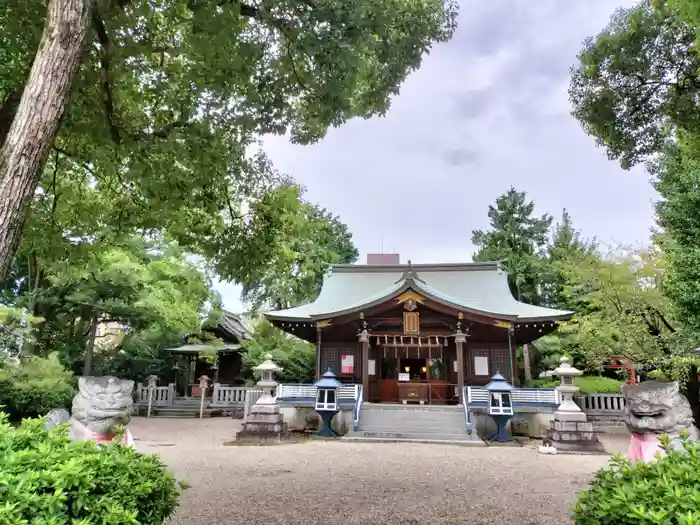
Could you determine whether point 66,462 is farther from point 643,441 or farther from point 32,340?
point 32,340

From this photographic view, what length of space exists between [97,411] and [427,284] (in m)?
15.6

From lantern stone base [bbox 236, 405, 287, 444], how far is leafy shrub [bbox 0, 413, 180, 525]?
8.62 m

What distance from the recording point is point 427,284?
1867 cm

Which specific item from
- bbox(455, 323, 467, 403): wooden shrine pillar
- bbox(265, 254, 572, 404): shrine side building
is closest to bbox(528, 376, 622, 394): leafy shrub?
bbox(265, 254, 572, 404): shrine side building

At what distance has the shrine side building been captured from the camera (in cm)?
1470

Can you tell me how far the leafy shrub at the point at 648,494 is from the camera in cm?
193

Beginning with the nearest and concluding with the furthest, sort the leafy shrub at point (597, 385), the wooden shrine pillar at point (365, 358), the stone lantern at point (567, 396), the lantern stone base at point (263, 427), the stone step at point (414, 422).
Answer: the stone lantern at point (567, 396)
the lantern stone base at point (263, 427)
the stone step at point (414, 422)
the wooden shrine pillar at point (365, 358)
the leafy shrub at point (597, 385)

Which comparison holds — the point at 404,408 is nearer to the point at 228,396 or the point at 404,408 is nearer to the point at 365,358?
the point at 365,358

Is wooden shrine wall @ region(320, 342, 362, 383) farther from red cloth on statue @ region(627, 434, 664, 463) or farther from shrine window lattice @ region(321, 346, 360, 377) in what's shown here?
red cloth on statue @ region(627, 434, 664, 463)

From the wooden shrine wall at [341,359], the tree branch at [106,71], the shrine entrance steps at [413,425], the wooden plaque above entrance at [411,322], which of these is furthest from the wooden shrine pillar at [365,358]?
the tree branch at [106,71]

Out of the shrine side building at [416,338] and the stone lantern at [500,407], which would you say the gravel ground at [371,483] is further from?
the shrine side building at [416,338]

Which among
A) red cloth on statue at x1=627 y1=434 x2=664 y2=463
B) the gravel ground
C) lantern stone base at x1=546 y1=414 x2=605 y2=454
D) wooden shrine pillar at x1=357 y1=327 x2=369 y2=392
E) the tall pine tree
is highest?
the tall pine tree

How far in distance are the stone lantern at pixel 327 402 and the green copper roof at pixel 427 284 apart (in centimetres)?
379

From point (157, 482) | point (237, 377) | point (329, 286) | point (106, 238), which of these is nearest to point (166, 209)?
point (106, 238)
